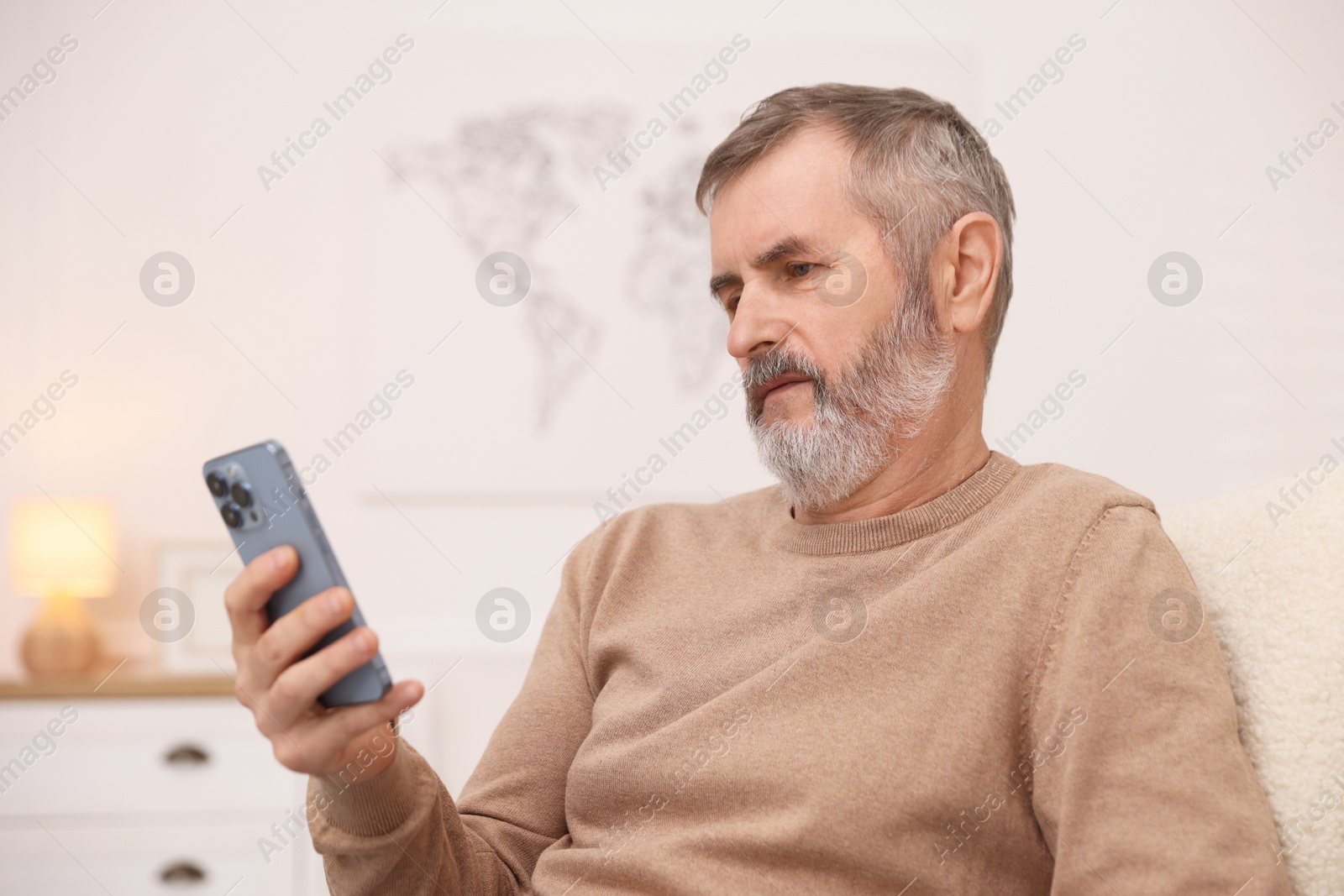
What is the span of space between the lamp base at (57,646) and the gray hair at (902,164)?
1.86m

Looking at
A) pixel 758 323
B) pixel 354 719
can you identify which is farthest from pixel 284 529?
pixel 758 323

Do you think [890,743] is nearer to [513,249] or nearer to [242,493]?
[242,493]

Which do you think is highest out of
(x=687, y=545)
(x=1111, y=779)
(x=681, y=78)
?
(x=681, y=78)

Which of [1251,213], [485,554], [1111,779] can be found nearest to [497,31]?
[485,554]

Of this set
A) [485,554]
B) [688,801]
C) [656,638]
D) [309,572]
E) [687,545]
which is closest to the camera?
[309,572]

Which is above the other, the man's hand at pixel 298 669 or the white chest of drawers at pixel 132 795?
the man's hand at pixel 298 669

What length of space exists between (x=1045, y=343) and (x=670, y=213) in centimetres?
101

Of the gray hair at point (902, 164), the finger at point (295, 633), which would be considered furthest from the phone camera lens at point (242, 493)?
the gray hair at point (902, 164)

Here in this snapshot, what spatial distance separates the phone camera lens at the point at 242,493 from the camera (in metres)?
0.77

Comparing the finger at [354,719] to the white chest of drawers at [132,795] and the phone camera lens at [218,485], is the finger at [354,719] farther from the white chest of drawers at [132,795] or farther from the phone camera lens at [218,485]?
the white chest of drawers at [132,795]

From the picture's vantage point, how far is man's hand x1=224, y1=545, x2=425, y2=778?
2.29 feet

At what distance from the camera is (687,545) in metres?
1.21

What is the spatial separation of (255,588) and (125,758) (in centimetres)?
162

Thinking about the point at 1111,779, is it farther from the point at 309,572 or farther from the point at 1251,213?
the point at 1251,213
